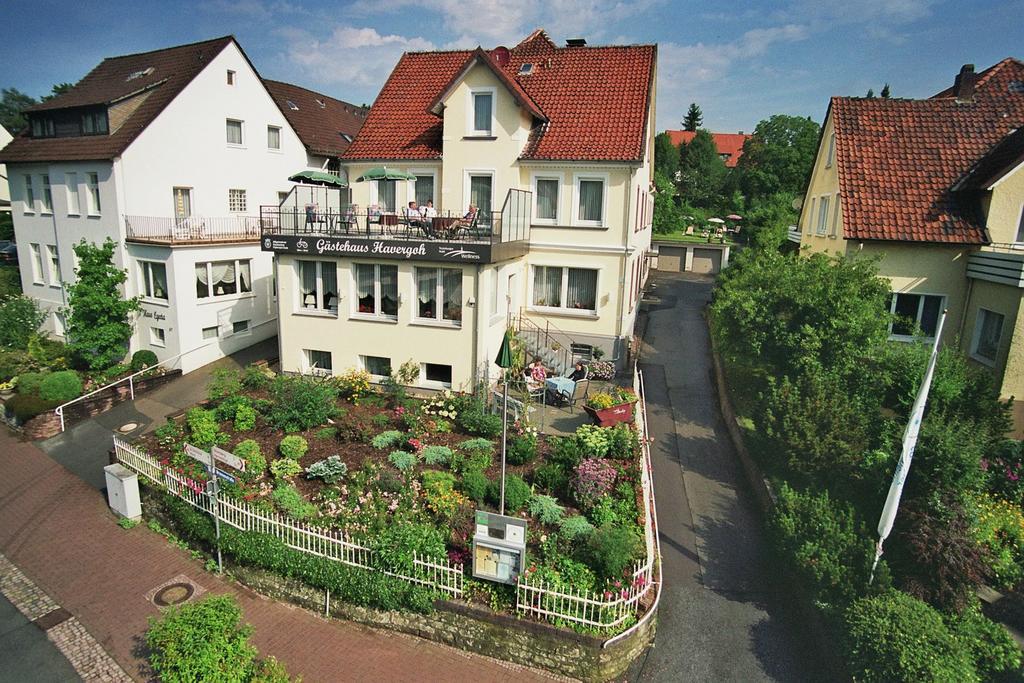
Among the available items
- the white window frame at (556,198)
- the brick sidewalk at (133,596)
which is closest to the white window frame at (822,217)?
the white window frame at (556,198)

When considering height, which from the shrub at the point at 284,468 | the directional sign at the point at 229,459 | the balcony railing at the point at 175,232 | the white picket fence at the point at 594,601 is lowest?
the white picket fence at the point at 594,601

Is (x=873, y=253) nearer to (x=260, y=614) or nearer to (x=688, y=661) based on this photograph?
(x=688, y=661)

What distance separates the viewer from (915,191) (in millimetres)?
19578

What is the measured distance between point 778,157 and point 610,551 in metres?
64.4

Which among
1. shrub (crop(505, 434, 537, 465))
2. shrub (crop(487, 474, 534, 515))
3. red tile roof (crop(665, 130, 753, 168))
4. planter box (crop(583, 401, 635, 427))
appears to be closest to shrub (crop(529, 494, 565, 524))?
shrub (crop(487, 474, 534, 515))

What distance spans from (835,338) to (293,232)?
1562 centimetres

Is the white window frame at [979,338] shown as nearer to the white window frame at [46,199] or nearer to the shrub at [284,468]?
the shrub at [284,468]

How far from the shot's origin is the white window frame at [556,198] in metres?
21.3

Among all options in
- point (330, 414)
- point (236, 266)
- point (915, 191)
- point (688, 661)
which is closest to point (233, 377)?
point (330, 414)

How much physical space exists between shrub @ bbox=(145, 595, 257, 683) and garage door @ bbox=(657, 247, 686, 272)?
43.8m

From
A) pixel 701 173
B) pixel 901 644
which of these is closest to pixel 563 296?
pixel 901 644

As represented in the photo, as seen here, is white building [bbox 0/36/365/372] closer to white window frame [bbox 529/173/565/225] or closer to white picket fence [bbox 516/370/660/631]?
white window frame [bbox 529/173/565/225]

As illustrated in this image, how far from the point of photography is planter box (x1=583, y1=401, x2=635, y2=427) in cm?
1636

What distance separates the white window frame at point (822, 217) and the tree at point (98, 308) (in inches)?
1074
